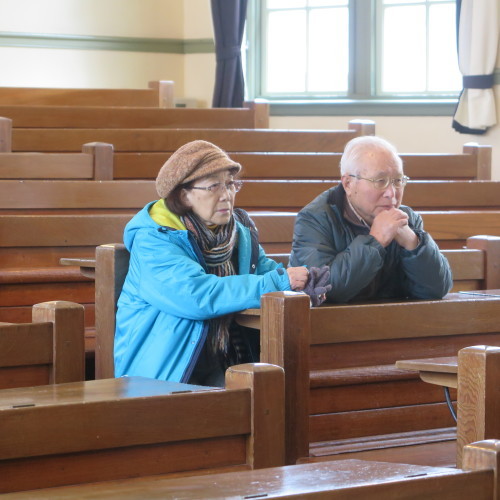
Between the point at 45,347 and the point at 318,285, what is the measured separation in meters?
0.79

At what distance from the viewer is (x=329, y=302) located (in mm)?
2785

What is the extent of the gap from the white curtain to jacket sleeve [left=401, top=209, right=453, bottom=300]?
133 inches

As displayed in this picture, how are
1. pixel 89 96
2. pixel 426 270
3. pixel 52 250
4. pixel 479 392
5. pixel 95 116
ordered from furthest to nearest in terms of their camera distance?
pixel 89 96 < pixel 95 116 < pixel 52 250 < pixel 426 270 < pixel 479 392

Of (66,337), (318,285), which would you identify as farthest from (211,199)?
(66,337)

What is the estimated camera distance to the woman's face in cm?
285

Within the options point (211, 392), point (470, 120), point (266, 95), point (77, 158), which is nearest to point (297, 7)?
point (266, 95)

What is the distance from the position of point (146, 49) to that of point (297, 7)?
106cm

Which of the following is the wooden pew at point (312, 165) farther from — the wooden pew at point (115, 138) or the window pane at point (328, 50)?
the window pane at point (328, 50)

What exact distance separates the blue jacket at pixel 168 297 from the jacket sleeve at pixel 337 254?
15 centimetres

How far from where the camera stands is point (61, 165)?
4.42 metres

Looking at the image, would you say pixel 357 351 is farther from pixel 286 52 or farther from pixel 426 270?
pixel 286 52

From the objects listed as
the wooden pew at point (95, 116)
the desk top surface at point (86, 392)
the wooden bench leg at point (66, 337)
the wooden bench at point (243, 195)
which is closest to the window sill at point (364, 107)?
the wooden pew at point (95, 116)

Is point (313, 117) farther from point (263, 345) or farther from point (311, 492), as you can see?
point (311, 492)

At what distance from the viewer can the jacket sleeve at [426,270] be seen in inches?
110
